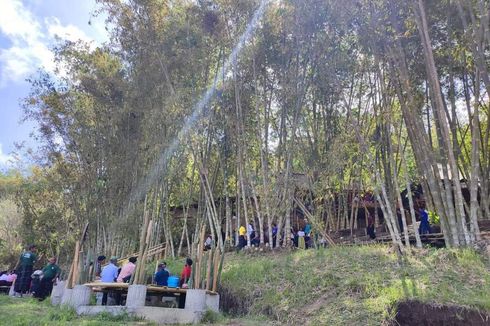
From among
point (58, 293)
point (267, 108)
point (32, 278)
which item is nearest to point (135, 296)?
point (58, 293)

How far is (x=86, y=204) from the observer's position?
11.5 meters

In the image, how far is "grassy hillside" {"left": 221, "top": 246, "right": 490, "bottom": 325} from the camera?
5340 millimetres

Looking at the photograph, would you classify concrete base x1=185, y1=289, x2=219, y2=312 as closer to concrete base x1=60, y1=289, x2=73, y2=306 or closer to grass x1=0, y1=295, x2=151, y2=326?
grass x1=0, y1=295, x2=151, y2=326

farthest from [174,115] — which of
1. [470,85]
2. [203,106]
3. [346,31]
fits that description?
[470,85]

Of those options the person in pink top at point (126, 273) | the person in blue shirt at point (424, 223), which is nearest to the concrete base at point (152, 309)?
the person in pink top at point (126, 273)

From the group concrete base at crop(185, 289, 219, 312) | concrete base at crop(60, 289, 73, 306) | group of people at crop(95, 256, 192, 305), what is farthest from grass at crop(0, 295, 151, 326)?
group of people at crop(95, 256, 192, 305)

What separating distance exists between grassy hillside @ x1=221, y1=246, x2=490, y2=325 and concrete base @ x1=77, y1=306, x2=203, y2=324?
1210 mm

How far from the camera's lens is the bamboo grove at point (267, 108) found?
7730mm

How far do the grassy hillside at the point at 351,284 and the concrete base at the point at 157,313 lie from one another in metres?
1.21

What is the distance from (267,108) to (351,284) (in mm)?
5413

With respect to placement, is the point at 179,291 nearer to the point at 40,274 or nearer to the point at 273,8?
the point at 40,274

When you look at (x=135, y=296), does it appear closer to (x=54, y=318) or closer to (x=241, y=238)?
(x=54, y=318)

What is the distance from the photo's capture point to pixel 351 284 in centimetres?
608

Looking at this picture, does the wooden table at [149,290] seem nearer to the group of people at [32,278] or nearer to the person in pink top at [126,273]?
the person in pink top at [126,273]
